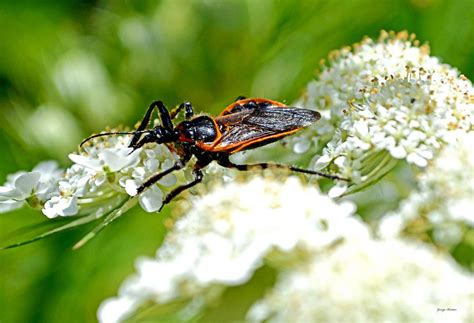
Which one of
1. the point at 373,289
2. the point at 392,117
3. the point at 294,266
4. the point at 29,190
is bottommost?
the point at 373,289

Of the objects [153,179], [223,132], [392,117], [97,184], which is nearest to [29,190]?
[97,184]

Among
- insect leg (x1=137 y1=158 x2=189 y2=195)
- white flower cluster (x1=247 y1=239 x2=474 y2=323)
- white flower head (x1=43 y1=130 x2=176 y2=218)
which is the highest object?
white flower head (x1=43 y1=130 x2=176 y2=218)

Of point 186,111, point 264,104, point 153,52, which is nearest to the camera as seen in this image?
point 264,104

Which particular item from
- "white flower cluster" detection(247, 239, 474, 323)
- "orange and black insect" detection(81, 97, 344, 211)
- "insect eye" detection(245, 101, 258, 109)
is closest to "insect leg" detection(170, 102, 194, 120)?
"orange and black insect" detection(81, 97, 344, 211)

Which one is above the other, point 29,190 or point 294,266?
point 29,190

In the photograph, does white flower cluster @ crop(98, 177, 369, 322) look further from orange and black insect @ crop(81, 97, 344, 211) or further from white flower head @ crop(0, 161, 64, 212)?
white flower head @ crop(0, 161, 64, 212)

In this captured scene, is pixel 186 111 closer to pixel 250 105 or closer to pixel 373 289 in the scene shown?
pixel 250 105
